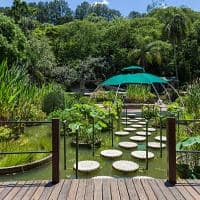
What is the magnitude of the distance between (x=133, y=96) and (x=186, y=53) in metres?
12.0

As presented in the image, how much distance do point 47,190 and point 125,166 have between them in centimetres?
230

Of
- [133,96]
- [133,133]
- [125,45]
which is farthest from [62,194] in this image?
[125,45]

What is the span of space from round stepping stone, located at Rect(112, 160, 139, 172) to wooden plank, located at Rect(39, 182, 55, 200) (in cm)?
192

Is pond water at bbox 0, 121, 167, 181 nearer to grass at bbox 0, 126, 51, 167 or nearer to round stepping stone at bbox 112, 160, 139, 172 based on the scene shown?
round stepping stone at bbox 112, 160, 139, 172

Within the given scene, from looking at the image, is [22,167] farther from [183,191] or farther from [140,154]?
[183,191]

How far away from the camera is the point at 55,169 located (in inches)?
177

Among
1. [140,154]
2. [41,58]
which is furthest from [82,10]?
[140,154]

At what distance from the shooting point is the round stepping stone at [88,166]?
19.7ft

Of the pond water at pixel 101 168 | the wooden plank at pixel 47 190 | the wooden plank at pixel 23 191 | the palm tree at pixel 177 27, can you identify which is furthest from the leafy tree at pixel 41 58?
the wooden plank at pixel 47 190

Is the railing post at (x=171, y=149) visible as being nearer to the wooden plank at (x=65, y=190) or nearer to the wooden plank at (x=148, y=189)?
the wooden plank at (x=148, y=189)

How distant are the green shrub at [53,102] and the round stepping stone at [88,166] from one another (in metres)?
5.94

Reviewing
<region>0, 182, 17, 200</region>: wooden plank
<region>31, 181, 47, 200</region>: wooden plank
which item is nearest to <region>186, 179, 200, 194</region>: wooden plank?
<region>31, 181, 47, 200</region>: wooden plank

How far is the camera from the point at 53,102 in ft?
40.2

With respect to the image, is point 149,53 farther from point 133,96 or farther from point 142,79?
point 142,79
